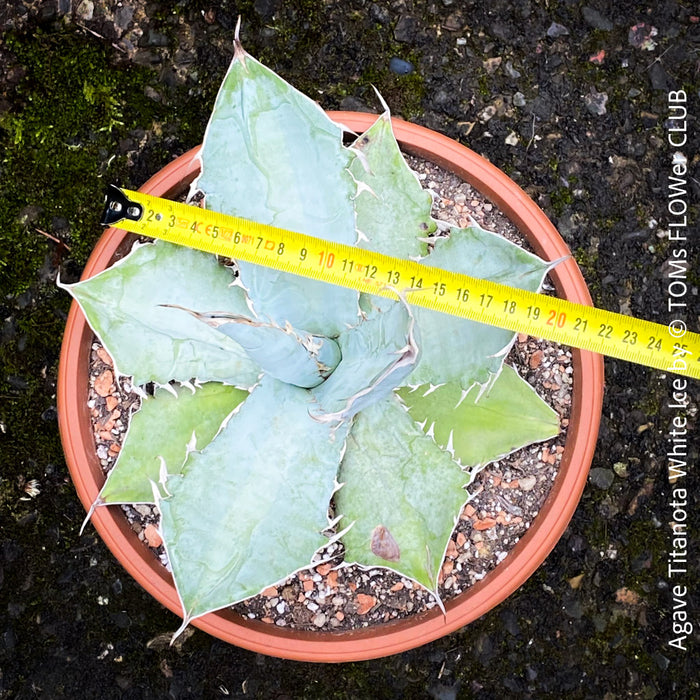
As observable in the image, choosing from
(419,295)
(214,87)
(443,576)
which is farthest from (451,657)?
(214,87)

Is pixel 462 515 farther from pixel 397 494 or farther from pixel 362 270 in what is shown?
pixel 362 270

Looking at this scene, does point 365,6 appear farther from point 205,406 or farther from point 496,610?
point 496,610

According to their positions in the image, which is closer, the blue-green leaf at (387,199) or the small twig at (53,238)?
the blue-green leaf at (387,199)

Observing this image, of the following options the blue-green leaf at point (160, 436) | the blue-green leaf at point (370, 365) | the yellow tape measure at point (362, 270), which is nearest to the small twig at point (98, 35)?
the yellow tape measure at point (362, 270)

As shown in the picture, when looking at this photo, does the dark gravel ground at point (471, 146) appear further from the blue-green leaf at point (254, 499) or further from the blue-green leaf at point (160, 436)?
the blue-green leaf at point (254, 499)

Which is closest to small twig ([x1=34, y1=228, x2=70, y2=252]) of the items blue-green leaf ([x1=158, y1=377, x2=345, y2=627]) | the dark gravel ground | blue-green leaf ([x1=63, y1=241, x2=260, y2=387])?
the dark gravel ground

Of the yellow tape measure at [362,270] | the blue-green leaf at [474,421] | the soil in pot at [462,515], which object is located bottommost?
the soil in pot at [462,515]

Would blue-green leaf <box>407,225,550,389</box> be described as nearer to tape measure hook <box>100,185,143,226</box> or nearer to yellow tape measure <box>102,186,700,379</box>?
yellow tape measure <box>102,186,700,379</box>
